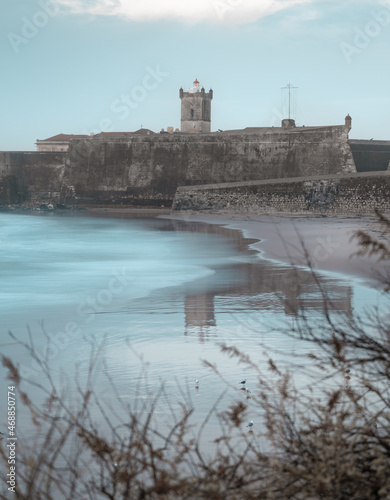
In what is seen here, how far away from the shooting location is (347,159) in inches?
1278

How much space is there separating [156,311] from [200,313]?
20.1 inches

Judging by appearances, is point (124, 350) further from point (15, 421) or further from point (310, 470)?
point (310, 470)

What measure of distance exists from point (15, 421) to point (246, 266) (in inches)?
333

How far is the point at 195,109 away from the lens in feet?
213

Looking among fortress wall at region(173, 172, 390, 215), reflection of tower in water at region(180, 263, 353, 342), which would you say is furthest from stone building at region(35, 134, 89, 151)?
reflection of tower in water at region(180, 263, 353, 342)

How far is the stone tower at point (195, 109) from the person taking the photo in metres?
64.8

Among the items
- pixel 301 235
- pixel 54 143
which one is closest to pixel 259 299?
pixel 301 235

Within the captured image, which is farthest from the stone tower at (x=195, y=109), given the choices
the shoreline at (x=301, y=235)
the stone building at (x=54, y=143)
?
the shoreline at (x=301, y=235)

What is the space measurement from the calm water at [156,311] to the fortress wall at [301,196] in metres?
10.7

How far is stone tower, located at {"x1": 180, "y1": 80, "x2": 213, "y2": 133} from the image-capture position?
64.8 m

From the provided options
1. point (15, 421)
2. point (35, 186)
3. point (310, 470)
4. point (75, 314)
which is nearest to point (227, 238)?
point (75, 314)

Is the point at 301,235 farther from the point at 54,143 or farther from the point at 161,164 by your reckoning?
the point at 54,143

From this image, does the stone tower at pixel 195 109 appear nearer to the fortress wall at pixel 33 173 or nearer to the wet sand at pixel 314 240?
the fortress wall at pixel 33 173

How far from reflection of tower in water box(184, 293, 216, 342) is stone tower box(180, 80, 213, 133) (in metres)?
57.0
